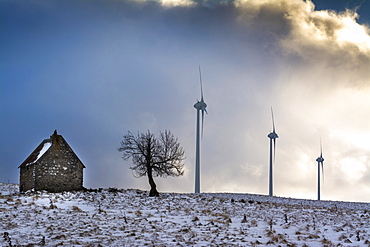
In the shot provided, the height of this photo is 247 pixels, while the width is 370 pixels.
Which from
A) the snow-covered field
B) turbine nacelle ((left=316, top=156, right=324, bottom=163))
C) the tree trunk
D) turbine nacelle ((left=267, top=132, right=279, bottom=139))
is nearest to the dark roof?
the snow-covered field

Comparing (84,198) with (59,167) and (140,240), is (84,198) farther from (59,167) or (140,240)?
(140,240)

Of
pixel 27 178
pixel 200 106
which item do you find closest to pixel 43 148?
pixel 27 178

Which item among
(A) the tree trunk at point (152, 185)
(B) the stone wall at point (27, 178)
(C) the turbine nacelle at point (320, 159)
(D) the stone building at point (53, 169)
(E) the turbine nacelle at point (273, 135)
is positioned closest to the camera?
(A) the tree trunk at point (152, 185)

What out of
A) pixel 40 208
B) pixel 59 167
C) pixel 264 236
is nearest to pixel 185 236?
pixel 264 236

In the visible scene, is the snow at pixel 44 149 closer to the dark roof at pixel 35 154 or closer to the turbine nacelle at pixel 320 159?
the dark roof at pixel 35 154

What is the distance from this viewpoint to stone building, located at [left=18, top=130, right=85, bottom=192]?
40.2 m

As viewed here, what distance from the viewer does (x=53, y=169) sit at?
1608 inches

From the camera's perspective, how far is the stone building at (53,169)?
40.2 m

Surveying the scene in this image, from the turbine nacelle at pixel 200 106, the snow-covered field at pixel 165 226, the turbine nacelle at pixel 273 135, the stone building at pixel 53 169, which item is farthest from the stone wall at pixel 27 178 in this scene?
the turbine nacelle at pixel 273 135

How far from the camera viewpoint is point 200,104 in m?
58.5

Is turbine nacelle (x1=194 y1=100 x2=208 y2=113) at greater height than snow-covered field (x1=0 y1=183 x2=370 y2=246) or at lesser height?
greater

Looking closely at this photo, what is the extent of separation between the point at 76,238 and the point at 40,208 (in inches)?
468

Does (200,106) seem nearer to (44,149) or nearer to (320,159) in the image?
(44,149)

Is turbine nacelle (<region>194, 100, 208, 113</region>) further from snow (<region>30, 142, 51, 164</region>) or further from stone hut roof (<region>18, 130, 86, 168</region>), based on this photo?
snow (<region>30, 142, 51, 164</region>)
